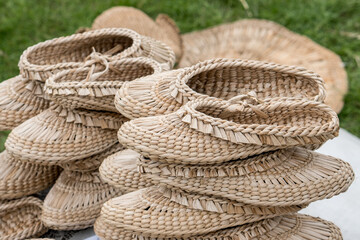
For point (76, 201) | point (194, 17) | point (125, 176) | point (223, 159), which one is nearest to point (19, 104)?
point (76, 201)

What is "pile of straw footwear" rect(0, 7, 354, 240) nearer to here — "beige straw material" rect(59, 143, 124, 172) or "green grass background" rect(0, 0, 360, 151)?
"beige straw material" rect(59, 143, 124, 172)

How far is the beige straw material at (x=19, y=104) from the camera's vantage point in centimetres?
124

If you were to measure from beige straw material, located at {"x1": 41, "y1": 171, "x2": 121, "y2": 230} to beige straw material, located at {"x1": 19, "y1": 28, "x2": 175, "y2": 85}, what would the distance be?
11.0 inches

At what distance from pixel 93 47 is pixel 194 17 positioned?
1.63 m

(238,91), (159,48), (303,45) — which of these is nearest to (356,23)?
(303,45)

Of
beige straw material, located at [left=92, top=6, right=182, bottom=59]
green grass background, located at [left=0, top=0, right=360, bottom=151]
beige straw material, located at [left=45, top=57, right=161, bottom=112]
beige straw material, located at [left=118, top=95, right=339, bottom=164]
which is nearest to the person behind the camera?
beige straw material, located at [left=118, top=95, right=339, bottom=164]

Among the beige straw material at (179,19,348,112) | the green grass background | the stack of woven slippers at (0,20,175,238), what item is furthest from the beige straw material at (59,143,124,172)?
the green grass background

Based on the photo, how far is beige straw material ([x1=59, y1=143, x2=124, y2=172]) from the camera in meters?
1.17

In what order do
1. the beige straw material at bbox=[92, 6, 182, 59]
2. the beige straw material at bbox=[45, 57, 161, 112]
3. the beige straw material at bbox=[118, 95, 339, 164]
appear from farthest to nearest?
the beige straw material at bbox=[92, 6, 182, 59] → the beige straw material at bbox=[45, 57, 161, 112] → the beige straw material at bbox=[118, 95, 339, 164]

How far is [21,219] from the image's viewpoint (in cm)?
127

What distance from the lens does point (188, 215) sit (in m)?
0.88

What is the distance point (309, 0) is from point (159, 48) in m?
1.66

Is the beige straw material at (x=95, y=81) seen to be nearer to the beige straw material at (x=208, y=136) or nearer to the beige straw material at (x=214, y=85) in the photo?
the beige straw material at (x=214, y=85)

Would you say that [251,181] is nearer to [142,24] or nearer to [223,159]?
[223,159]
